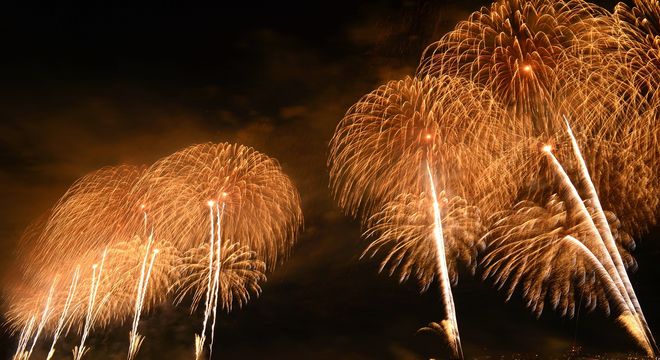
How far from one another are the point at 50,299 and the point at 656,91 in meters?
52.5

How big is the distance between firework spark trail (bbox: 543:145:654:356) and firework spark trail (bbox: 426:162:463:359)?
19.6ft

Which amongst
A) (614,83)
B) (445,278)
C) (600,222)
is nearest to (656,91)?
(614,83)

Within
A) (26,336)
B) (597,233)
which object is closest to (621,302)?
(597,233)

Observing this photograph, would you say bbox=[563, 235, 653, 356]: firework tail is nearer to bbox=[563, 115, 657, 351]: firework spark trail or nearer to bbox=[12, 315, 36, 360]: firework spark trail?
bbox=[563, 115, 657, 351]: firework spark trail

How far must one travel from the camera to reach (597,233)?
2233 centimetres

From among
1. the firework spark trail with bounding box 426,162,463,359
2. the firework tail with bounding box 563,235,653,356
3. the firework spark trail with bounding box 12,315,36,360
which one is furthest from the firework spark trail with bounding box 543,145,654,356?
the firework spark trail with bounding box 12,315,36,360

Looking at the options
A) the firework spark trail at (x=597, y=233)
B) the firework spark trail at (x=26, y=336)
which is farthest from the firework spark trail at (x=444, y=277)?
the firework spark trail at (x=26, y=336)

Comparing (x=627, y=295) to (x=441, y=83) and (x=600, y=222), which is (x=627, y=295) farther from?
(x=441, y=83)

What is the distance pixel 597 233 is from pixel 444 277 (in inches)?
305

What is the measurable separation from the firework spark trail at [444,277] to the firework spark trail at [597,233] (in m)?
5.98

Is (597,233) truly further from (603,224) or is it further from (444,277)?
(444,277)

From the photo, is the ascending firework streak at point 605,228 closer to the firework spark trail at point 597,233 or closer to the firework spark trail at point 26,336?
the firework spark trail at point 597,233

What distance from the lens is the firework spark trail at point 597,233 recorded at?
21547 millimetres

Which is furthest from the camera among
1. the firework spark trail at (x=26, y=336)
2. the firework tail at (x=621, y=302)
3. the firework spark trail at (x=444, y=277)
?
the firework spark trail at (x=26, y=336)
